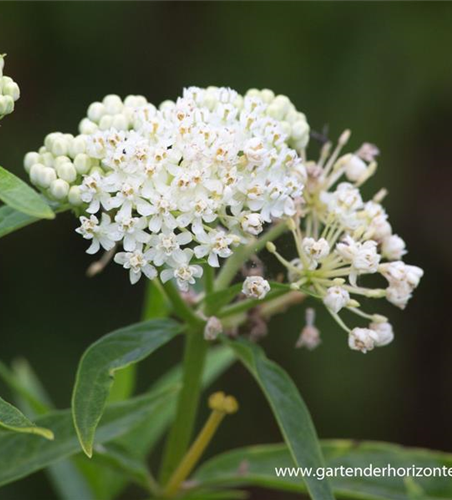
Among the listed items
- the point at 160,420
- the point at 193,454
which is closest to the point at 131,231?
the point at 193,454

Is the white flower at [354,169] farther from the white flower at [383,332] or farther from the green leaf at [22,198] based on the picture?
the green leaf at [22,198]

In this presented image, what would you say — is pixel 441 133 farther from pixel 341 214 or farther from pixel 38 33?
pixel 341 214

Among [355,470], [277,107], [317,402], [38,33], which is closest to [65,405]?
[317,402]

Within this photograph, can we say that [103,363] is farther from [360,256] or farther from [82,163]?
[360,256]

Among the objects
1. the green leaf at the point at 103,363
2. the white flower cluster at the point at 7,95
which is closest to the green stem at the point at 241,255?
the green leaf at the point at 103,363

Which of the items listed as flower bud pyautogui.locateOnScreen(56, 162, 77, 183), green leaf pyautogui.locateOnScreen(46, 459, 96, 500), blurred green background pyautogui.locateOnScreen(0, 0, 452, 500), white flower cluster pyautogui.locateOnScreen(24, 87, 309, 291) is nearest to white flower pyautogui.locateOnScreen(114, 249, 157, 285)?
white flower cluster pyautogui.locateOnScreen(24, 87, 309, 291)
